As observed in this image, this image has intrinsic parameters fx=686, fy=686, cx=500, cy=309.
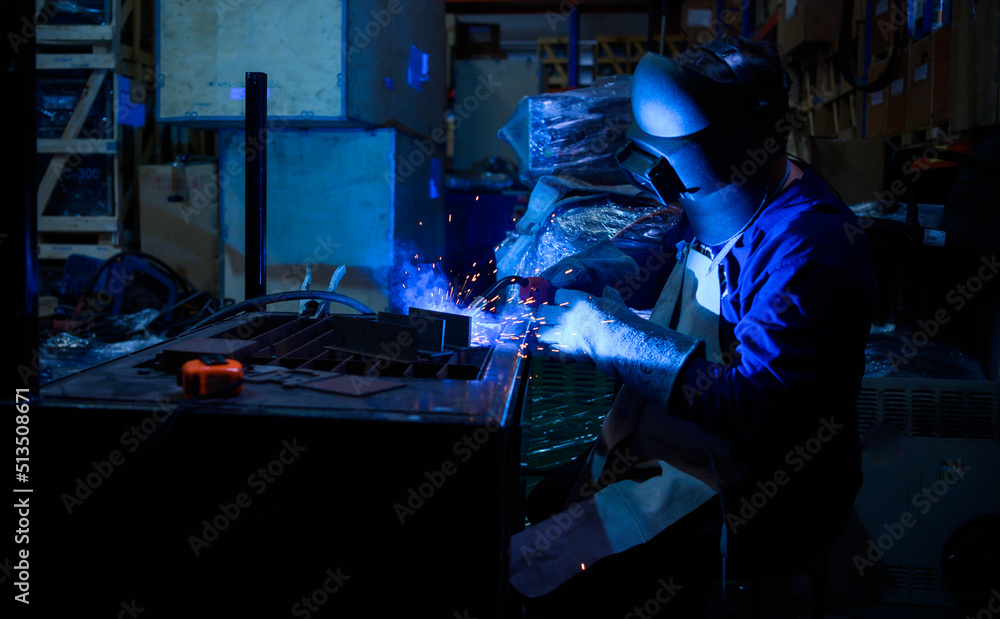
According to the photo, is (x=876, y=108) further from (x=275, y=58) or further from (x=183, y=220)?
(x=183, y=220)

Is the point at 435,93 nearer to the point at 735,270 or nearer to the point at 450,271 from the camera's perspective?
the point at 450,271

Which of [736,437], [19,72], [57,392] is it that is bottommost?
[736,437]

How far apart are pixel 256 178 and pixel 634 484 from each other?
1314 millimetres

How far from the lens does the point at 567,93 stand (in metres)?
3.32

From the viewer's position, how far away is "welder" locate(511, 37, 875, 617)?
4.24 feet

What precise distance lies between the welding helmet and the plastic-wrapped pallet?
5.63 ft

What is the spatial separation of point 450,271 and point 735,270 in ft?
12.4

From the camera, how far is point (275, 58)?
327 cm

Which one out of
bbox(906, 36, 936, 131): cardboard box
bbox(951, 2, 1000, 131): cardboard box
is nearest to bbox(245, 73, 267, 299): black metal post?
bbox(951, 2, 1000, 131): cardboard box

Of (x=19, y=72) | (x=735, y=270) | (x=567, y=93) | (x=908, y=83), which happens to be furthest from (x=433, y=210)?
(x=19, y=72)

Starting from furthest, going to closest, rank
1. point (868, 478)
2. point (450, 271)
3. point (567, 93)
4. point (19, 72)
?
point (450, 271)
point (567, 93)
point (868, 478)
point (19, 72)

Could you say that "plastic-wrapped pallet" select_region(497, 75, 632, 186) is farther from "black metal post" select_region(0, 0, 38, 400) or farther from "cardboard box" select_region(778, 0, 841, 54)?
"black metal post" select_region(0, 0, 38, 400)

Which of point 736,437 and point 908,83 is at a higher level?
point 908,83

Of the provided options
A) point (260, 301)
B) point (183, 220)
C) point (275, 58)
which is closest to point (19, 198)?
point (260, 301)
